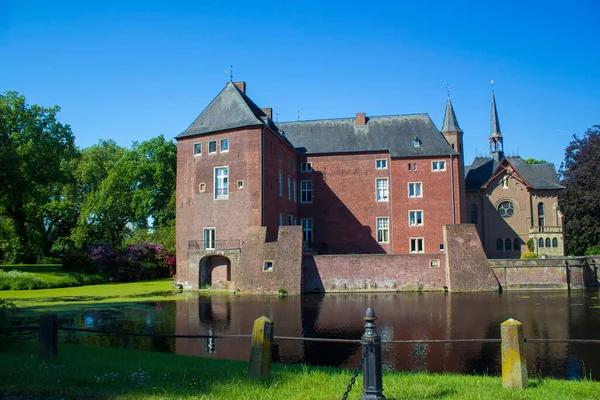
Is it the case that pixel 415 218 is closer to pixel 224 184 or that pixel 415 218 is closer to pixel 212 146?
pixel 224 184

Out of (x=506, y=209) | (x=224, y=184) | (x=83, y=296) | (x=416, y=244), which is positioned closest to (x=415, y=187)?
(x=416, y=244)

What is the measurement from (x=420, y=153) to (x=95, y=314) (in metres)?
26.2

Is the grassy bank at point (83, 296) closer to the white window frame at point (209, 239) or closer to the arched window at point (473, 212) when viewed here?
the white window frame at point (209, 239)

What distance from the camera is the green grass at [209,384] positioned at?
20.4 ft

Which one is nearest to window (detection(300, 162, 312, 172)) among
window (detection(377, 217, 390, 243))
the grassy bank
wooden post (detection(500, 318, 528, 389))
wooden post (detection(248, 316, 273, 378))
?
window (detection(377, 217, 390, 243))

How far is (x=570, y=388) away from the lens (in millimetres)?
6988

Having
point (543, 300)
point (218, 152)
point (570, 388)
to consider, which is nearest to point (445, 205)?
point (543, 300)

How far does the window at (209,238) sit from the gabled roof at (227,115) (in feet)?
21.1

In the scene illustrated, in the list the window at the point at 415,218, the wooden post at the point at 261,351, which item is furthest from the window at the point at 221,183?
the wooden post at the point at 261,351

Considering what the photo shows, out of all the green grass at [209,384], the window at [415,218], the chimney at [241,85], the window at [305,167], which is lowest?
the green grass at [209,384]

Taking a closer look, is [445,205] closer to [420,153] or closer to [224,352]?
[420,153]

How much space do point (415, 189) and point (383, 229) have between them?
3797 mm

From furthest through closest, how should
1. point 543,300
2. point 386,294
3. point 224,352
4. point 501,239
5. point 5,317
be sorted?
point 501,239
point 386,294
point 543,300
point 224,352
point 5,317

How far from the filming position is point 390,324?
55.0 feet
